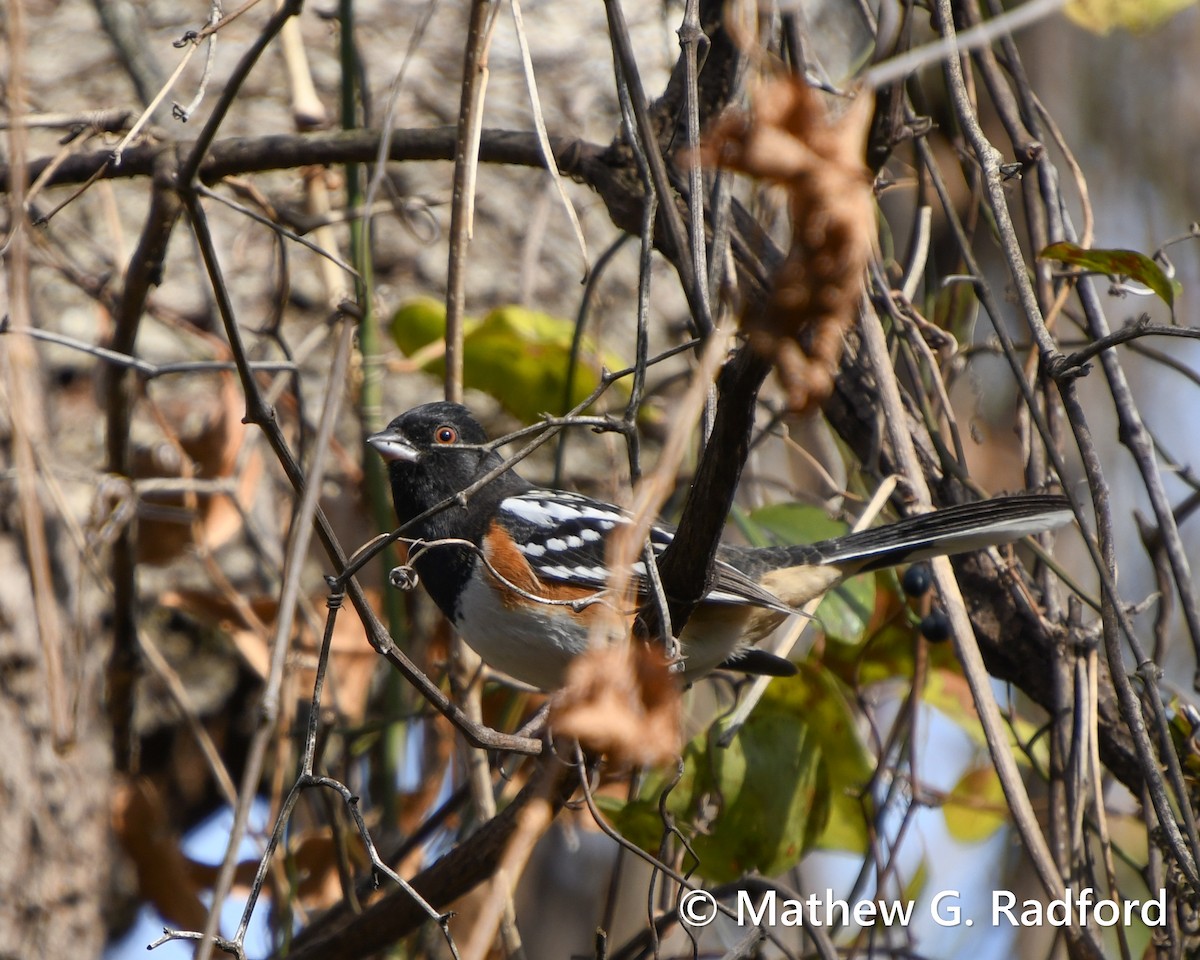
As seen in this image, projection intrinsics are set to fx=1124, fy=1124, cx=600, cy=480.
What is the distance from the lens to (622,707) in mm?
889

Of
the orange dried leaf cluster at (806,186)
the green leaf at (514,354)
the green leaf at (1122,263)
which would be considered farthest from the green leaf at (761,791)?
the orange dried leaf cluster at (806,186)

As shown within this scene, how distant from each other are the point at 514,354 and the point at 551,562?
586mm

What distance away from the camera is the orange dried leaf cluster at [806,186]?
2.27 ft

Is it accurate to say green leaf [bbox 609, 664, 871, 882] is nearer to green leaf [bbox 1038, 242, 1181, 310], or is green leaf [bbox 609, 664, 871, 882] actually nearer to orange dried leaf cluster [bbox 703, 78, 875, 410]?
green leaf [bbox 1038, 242, 1181, 310]

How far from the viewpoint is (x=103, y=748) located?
3.21 metres

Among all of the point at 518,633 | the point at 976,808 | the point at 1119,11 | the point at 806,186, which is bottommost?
the point at 806,186

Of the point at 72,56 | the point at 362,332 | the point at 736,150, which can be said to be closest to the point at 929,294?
the point at 362,332

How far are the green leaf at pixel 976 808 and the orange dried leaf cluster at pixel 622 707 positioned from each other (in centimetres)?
201

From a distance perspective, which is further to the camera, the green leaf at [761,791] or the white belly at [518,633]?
the white belly at [518,633]

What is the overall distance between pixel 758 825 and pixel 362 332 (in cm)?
154

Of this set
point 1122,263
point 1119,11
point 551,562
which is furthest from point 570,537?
point 1119,11

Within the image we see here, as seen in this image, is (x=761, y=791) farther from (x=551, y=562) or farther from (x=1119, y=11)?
(x=1119, y=11)

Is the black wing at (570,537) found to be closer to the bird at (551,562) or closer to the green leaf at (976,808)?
the bird at (551,562)

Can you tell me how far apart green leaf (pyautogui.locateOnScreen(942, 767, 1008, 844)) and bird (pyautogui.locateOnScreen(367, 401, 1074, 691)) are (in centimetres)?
61
